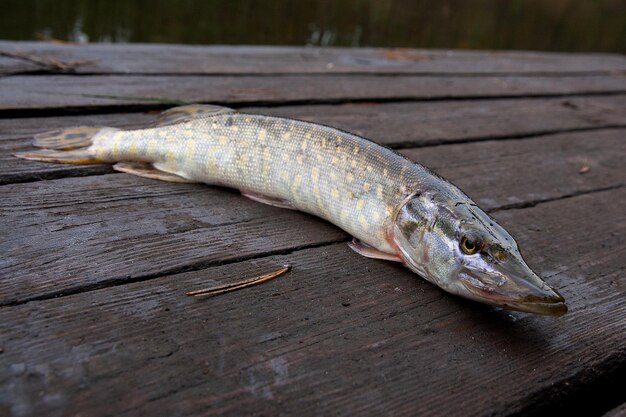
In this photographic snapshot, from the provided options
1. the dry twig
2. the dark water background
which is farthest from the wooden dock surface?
the dark water background

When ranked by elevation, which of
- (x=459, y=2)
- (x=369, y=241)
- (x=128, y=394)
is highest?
(x=459, y=2)

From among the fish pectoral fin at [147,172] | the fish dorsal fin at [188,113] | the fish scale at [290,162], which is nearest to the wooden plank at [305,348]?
the fish scale at [290,162]

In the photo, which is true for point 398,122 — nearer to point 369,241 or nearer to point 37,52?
point 369,241

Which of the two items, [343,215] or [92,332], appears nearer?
[92,332]

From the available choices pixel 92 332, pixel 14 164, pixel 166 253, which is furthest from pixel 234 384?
pixel 14 164

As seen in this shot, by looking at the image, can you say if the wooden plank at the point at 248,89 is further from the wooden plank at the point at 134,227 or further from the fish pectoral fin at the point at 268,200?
the fish pectoral fin at the point at 268,200

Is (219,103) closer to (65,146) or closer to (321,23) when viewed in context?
(65,146)

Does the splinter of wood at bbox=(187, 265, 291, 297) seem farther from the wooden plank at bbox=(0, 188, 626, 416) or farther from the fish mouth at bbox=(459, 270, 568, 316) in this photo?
the fish mouth at bbox=(459, 270, 568, 316)
